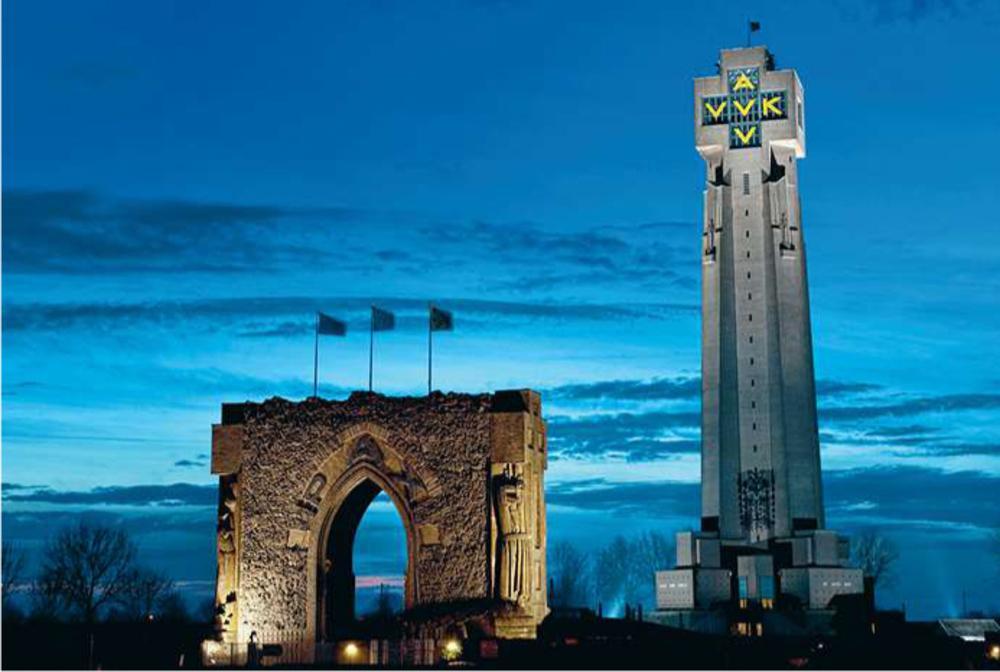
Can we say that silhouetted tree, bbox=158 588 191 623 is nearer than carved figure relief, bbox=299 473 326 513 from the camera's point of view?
No

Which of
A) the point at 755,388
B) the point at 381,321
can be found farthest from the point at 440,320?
the point at 755,388

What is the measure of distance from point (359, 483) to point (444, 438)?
9.33ft

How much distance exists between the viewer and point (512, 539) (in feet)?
123

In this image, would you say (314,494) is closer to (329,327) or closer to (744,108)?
(329,327)

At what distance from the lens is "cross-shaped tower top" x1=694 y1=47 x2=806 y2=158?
3529 inches

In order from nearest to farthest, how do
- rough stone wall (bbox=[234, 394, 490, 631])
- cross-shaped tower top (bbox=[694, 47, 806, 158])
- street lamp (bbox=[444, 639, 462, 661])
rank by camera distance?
street lamp (bbox=[444, 639, 462, 661]), rough stone wall (bbox=[234, 394, 490, 631]), cross-shaped tower top (bbox=[694, 47, 806, 158])

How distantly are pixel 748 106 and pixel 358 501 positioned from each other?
55352 mm

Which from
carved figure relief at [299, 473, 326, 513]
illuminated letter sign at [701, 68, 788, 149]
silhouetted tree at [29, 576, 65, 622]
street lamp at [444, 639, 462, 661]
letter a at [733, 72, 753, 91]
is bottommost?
street lamp at [444, 639, 462, 661]

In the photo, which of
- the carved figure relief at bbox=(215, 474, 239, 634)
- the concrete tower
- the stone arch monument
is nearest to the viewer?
the stone arch monument

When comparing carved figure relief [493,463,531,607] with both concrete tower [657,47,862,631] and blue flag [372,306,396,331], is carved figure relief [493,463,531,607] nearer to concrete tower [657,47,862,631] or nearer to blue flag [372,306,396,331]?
blue flag [372,306,396,331]

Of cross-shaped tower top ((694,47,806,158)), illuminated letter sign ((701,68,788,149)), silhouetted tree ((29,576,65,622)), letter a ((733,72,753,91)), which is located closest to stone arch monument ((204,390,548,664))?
silhouetted tree ((29,576,65,622))

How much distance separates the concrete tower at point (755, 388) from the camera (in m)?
86.4

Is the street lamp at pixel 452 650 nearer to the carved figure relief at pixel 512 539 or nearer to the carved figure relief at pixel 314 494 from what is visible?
the carved figure relief at pixel 512 539

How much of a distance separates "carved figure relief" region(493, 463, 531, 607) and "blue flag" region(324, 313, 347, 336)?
679cm
